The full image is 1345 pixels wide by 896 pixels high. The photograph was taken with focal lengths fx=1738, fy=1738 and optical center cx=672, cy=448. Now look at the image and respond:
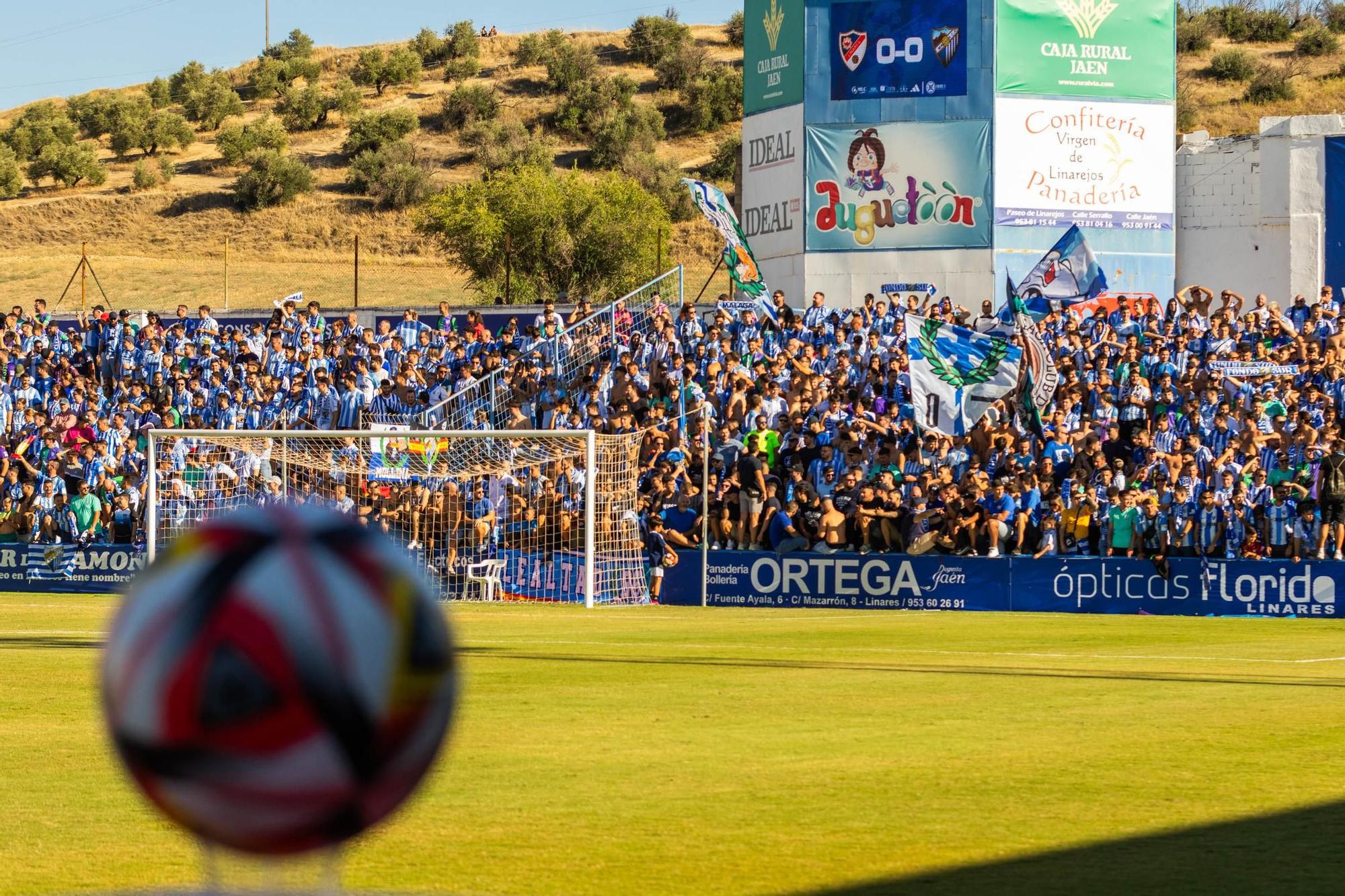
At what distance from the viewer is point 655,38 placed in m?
118

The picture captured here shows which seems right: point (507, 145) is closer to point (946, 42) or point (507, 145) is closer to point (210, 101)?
point (210, 101)

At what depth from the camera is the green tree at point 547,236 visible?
7675 centimetres

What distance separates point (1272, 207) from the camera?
42.9 meters

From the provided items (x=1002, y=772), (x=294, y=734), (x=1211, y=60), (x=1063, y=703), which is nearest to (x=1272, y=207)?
(x=1063, y=703)

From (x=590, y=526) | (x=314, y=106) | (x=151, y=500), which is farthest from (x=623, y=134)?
(x=590, y=526)

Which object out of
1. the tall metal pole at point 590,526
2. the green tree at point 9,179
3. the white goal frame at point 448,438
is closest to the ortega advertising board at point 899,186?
the white goal frame at point 448,438

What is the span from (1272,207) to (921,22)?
10.2 m

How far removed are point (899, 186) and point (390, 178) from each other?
61.6 metres

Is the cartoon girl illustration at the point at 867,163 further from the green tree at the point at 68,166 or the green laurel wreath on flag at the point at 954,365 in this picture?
the green tree at the point at 68,166

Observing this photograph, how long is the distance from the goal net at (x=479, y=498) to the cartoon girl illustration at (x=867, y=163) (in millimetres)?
14428

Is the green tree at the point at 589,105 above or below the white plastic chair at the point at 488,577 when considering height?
above

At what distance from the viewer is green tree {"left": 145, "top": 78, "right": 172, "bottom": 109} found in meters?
121

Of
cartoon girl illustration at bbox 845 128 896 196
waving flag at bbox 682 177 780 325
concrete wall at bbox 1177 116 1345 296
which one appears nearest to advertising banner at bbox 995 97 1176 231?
cartoon girl illustration at bbox 845 128 896 196

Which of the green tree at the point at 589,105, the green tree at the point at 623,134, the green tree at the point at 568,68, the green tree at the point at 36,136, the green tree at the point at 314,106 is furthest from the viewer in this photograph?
the green tree at the point at 568,68
